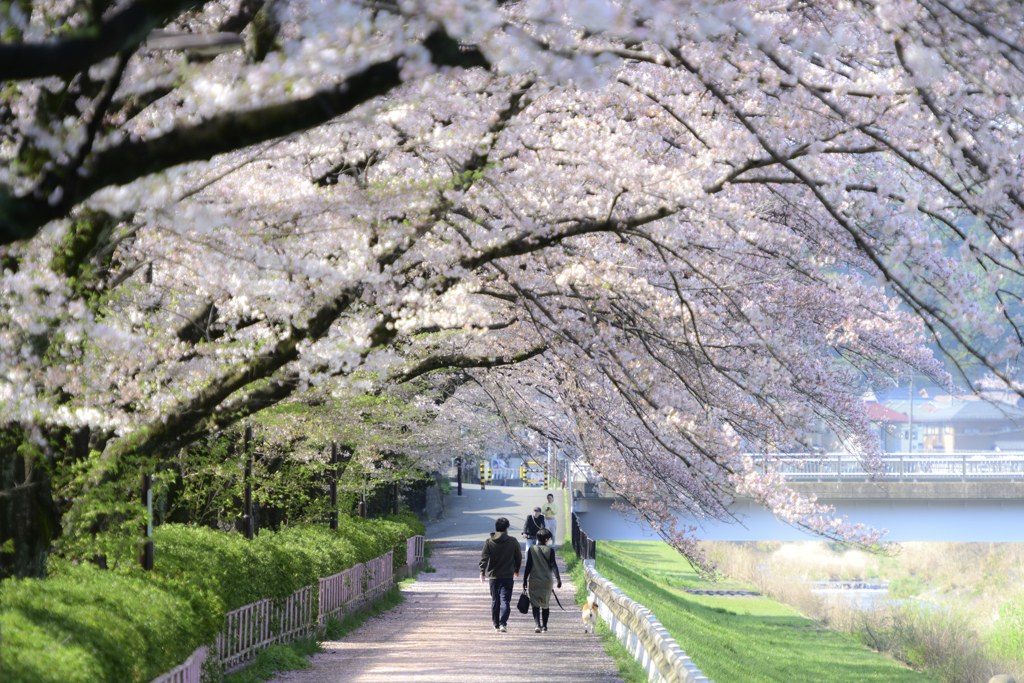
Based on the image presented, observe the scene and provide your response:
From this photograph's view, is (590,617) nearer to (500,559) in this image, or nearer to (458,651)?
(500,559)

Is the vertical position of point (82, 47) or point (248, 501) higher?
point (82, 47)

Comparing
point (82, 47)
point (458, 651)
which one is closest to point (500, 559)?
point (458, 651)

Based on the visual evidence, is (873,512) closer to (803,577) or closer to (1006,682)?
(803,577)

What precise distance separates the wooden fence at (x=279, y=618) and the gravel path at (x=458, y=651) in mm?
546

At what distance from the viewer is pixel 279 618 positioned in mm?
12367

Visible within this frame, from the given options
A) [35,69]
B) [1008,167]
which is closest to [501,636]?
[1008,167]

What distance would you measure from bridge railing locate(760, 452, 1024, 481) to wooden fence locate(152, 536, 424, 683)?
14.6 meters

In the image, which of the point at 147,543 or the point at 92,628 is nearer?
the point at 92,628

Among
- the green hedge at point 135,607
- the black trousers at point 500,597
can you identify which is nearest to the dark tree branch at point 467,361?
the green hedge at point 135,607

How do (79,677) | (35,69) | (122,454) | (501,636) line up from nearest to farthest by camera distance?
(35,69)
(79,677)
(122,454)
(501,636)

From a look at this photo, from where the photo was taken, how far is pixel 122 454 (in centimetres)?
800

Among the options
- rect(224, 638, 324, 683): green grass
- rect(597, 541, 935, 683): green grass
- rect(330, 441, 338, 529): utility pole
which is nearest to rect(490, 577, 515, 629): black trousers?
rect(597, 541, 935, 683): green grass

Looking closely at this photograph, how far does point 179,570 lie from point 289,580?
398 centimetres

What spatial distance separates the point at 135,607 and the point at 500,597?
8792 millimetres
